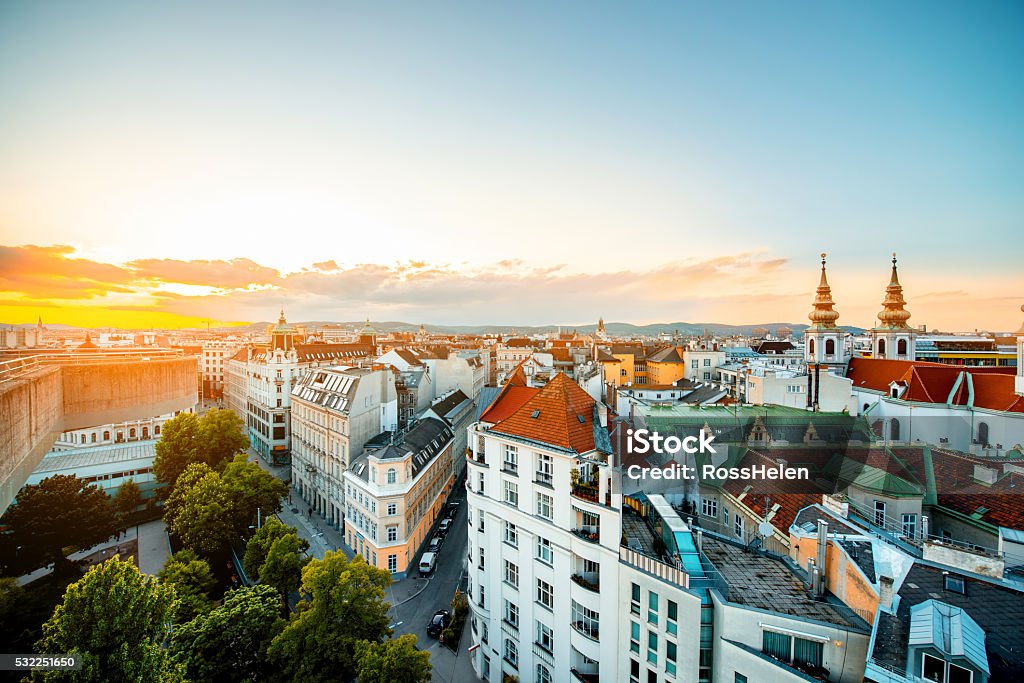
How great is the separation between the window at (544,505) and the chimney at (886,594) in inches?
397

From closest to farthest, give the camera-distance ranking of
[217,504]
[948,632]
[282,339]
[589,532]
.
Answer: [948,632] < [589,532] < [217,504] < [282,339]

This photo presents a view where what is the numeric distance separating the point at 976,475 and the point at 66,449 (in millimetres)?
56235

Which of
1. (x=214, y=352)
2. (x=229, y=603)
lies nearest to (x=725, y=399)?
(x=229, y=603)

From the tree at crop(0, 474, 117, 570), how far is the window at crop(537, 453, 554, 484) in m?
29.4

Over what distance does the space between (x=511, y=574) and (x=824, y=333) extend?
4343 centimetres

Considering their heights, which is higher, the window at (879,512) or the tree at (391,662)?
the window at (879,512)

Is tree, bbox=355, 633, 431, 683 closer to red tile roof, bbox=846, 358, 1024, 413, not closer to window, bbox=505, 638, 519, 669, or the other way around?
window, bbox=505, 638, 519, 669

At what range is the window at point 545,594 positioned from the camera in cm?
1783

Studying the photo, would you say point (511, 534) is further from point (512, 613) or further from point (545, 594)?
point (512, 613)

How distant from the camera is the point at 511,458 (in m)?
19.5

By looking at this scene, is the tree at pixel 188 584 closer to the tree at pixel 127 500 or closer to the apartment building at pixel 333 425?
the apartment building at pixel 333 425

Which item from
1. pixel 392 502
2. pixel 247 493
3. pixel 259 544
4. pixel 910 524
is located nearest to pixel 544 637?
pixel 392 502

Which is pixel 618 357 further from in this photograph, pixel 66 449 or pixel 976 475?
pixel 66 449

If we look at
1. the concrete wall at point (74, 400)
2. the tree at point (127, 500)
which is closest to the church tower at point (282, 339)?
the tree at point (127, 500)
